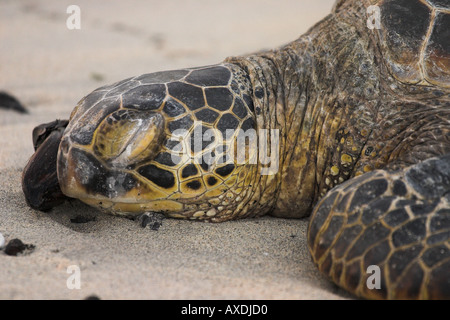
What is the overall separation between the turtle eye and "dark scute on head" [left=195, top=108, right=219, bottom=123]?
0.22m

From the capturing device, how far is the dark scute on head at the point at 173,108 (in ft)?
8.72

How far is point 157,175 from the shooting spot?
2.60 metres

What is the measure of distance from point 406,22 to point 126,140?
1.57 meters

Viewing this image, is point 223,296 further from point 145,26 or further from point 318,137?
point 145,26

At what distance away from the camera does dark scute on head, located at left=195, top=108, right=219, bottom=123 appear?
8.79 ft

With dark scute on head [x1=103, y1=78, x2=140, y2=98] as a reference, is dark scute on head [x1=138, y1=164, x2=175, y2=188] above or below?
below

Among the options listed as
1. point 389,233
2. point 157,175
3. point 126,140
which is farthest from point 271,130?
point 389,233

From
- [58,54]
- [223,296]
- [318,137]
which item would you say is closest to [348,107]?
[318,137]

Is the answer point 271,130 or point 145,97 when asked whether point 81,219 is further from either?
point 271,130

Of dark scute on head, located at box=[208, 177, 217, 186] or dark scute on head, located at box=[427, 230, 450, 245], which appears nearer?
dark scute on head, located at box=[427, 230, 450, 245]

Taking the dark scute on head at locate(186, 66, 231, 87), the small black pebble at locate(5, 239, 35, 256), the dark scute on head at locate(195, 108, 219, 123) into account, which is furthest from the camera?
the dark scute on head at locate(186, 66, 231, 87)

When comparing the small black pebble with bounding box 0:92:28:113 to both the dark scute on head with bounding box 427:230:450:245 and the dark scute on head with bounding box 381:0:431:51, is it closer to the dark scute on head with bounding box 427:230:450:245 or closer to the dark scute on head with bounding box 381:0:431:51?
the dark scute on head with bounding box 381:0:431:51

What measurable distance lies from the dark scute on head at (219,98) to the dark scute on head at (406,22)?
0.88 metres

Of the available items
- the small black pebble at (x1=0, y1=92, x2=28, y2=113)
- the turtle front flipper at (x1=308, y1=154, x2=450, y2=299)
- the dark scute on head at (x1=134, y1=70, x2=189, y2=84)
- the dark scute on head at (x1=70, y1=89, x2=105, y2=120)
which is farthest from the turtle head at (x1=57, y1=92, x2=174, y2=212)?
the small black pebble at (x1=0, y1=92, x2=28, y2=113)
